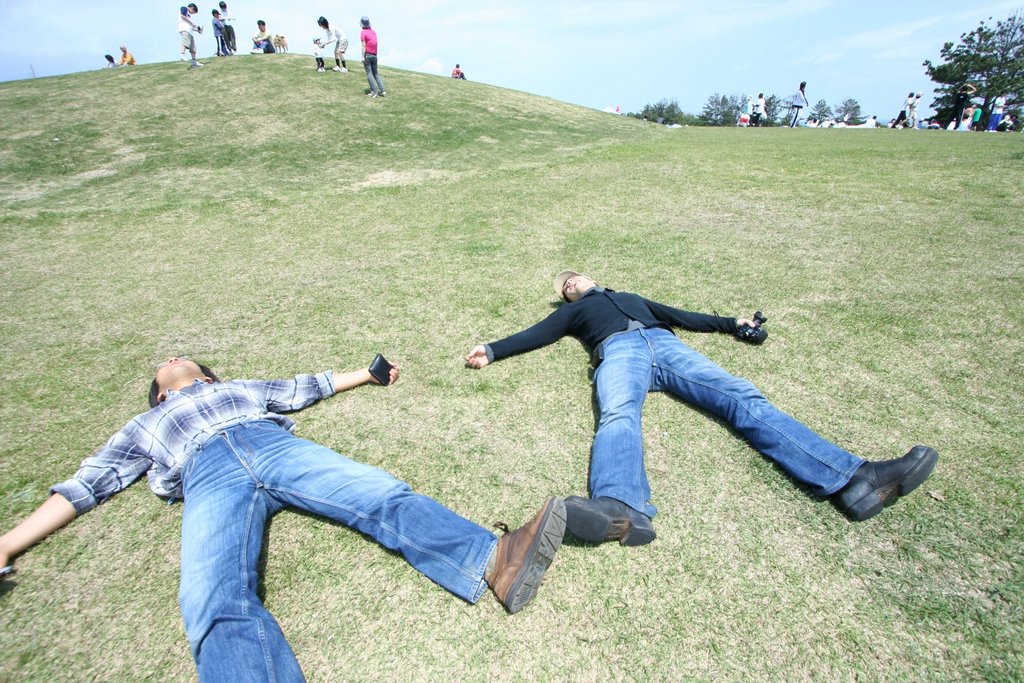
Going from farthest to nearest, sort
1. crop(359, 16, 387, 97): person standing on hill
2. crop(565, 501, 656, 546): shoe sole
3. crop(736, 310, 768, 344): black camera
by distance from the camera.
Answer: crop(359, 16, 387, 97): person standing on hill, crop(736, 310, 768, 344): black camera, crop(565, 501, 656, 546): shoe sole

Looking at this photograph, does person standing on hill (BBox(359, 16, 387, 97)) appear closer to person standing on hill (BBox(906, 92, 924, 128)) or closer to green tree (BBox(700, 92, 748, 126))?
person standing on hill (BBox(906, 92, 924, 128))

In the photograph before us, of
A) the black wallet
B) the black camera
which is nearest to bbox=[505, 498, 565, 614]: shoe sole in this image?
the black wallet

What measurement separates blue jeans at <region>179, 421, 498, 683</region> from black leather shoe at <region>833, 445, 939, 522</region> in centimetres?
210

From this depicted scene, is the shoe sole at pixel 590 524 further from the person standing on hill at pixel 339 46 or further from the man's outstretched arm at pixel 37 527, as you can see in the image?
the person standing on hill at pixel 339 46

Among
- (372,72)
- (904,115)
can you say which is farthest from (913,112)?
(372,72)

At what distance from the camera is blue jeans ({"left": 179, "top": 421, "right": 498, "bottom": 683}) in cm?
218

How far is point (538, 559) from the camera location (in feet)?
8.11

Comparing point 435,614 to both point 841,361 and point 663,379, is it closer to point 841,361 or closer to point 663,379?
point 663,379

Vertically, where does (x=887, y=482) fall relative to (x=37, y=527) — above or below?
above

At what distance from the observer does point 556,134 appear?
55.9ft

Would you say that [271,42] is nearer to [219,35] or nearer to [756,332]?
[219,35]

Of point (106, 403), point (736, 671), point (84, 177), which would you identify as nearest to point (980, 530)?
point (736, 671)

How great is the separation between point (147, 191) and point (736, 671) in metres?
13.2

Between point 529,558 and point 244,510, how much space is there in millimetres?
1616
